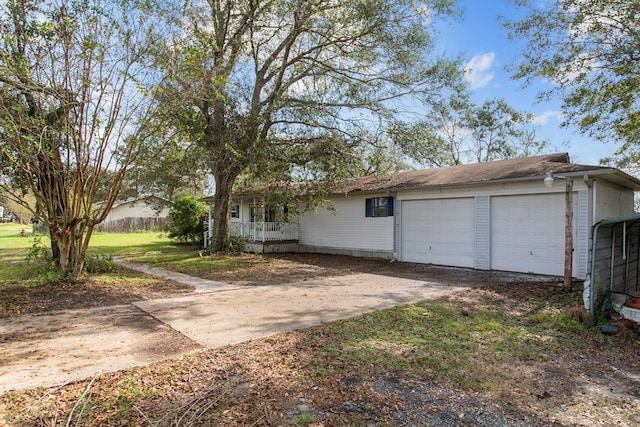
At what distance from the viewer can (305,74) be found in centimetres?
1341

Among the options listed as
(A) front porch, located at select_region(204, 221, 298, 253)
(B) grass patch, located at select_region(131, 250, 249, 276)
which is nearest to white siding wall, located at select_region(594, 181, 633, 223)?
(B) grass patch, located at select_region(131, 250, 249, 276)

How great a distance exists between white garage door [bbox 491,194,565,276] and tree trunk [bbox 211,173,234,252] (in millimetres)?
9786

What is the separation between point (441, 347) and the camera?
461 cm

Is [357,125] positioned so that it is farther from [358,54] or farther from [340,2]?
[340,2]

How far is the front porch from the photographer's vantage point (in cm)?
1705

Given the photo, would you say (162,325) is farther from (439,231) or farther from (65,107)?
(439,231)

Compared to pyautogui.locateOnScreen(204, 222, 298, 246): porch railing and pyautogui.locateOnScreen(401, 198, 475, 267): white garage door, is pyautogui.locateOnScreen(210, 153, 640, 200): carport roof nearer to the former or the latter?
pyautogui.locateOnScreen(401, 198, 475, 267): white garage door

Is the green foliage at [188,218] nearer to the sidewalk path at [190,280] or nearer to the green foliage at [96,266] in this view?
the sidewalk path at [190,280]

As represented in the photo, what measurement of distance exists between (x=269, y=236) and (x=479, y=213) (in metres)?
9.51

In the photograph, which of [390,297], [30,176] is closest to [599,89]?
[390,297]

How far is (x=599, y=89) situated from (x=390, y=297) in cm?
948

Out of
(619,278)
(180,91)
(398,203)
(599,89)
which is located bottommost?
(619,278)

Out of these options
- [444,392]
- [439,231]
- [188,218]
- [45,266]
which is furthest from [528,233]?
[188,218]

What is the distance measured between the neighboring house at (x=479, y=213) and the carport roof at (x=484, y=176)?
0.13 ft
